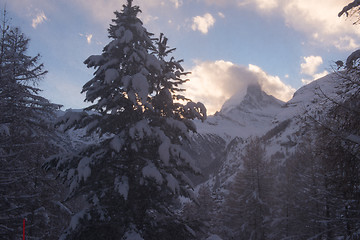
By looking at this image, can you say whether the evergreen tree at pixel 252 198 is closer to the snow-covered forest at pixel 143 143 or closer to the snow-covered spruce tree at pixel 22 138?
the snow-covered forest at pixel 143 143

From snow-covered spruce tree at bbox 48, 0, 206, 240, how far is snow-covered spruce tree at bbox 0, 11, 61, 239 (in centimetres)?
315

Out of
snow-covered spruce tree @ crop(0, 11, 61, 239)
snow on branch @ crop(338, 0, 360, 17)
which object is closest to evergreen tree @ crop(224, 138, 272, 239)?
snow-covered spruce tree @ crop(0, 11, 61, 239)

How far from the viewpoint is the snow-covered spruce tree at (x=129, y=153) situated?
6.35 metres

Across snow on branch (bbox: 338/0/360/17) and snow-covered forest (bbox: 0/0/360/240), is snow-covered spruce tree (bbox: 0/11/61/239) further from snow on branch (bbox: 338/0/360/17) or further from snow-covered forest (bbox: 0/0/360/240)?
snow on branch (bbox: 338/0/360/17)

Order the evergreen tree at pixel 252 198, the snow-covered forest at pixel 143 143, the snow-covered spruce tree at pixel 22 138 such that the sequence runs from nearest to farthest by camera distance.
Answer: the snow-covered forest at pixel 143 143 < the snow-covered spruce tree at pixel 22 138 < the evergreen tree at pixel 252 198

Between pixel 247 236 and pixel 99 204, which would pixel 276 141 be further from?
pixel 99 204

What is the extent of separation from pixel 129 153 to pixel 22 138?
21.9 ft

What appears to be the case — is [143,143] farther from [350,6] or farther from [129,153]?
[350,6]

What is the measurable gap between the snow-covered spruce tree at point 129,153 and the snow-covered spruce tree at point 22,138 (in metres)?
3.15

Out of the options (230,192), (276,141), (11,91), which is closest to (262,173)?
(230,192)

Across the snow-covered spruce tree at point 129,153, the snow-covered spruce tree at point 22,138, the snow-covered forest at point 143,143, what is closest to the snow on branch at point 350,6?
the snow-covered forest at point 143,143

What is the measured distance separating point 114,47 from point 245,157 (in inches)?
693

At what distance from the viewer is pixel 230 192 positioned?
80.7 ft

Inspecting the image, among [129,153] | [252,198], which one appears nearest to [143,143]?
[129,153]
